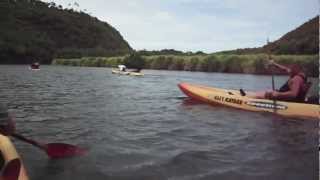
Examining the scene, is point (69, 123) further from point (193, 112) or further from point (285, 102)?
point (285, 102)

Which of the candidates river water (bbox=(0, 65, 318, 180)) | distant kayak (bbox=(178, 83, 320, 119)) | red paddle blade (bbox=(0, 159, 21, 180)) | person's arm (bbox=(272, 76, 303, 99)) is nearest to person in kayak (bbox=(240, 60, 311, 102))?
person's arm (bbox=(272, 76, 303, 99))

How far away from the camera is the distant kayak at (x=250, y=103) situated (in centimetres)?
1356

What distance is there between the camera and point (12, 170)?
14.3ft

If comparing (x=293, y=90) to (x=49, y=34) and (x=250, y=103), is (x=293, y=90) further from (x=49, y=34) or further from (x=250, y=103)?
(x=49, y=34)

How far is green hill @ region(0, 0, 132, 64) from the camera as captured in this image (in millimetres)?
73500

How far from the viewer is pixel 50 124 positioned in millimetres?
11875

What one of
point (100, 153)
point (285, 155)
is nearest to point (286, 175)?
point (285, 155)

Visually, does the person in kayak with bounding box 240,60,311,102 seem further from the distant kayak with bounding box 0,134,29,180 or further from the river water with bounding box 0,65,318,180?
the distant kayak with bounding box 0,134,29,180

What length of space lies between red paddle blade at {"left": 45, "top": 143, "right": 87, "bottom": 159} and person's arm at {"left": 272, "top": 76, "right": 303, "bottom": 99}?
718cm

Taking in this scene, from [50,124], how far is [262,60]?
1333 inches

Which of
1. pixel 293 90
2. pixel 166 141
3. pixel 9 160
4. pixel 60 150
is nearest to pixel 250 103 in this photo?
pixel 293 90

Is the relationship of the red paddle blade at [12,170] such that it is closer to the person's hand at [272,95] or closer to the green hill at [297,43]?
the person's hand at [272,95]

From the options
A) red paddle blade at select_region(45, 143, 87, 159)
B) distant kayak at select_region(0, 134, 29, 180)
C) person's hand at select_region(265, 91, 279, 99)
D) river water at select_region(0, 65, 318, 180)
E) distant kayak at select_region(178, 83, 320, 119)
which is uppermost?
distant kayak at select_region(0, 134, 29, 180)

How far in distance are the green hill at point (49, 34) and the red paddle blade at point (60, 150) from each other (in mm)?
59680
